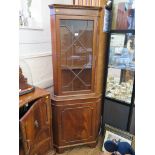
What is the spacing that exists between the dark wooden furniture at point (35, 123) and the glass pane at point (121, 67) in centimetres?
86

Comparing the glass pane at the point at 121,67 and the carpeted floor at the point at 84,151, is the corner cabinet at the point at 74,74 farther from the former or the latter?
the glass pane at the point at 121,67

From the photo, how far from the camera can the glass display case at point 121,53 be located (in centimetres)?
172

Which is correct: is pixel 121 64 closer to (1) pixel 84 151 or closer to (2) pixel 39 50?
(2) pixel 39 50

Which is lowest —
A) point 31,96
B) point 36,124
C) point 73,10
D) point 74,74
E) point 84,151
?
point 84,151

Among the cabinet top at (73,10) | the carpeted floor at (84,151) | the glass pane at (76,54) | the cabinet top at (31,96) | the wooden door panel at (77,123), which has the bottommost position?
the carpeted floor at (84,151)

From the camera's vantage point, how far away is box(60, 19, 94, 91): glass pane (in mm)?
1577

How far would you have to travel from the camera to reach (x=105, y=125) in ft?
6.48

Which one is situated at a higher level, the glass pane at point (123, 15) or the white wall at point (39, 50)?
the glass pane at point (123, 15)

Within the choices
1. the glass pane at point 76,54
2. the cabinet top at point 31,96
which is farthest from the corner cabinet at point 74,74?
the cabinet top at point 31,96

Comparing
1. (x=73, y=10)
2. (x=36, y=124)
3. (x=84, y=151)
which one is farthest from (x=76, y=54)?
(x=84, y=151)

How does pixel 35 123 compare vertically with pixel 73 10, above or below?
below

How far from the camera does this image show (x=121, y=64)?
185 centimetres

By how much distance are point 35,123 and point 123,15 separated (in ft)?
4.56

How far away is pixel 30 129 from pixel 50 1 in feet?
4.90
